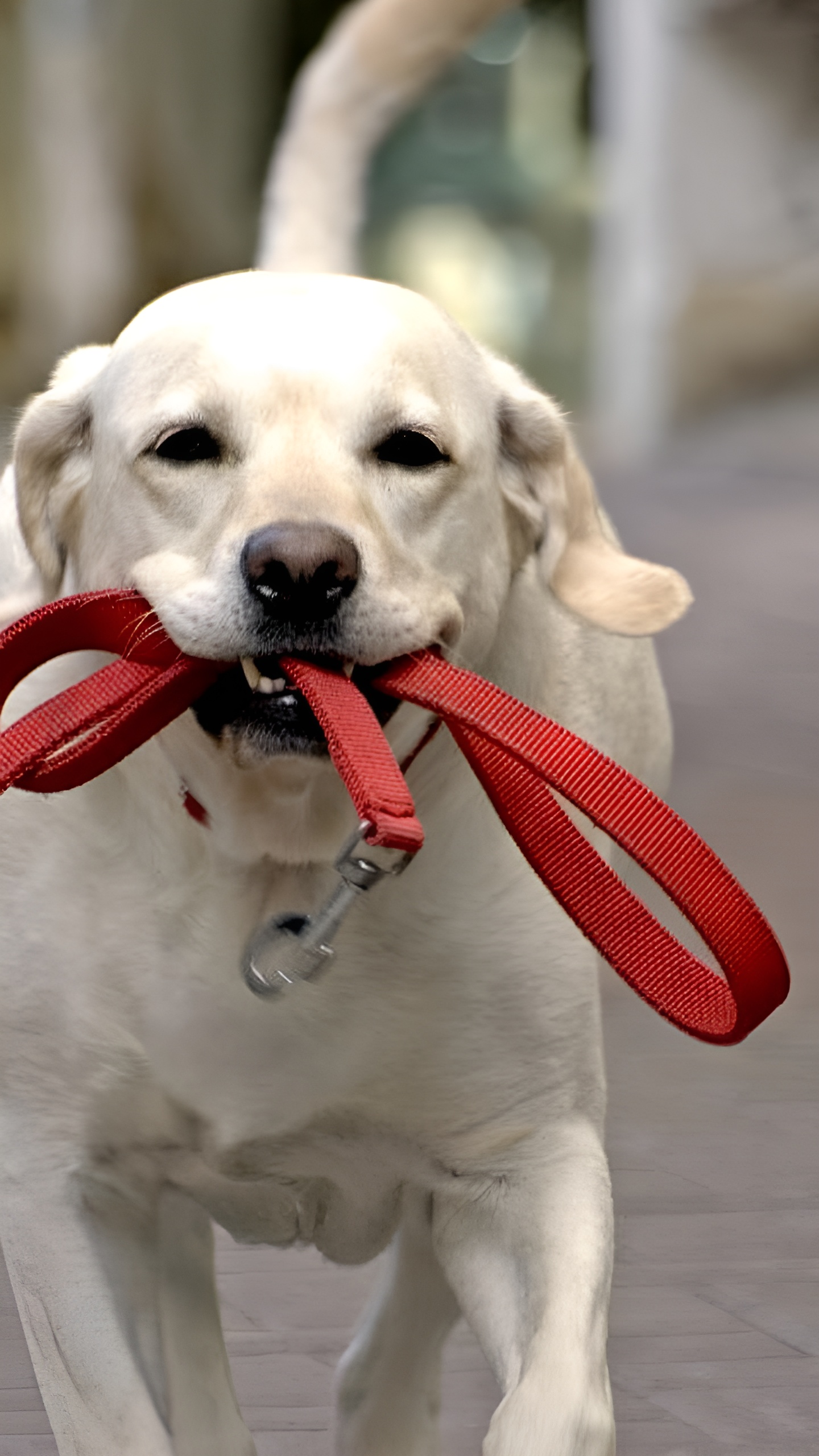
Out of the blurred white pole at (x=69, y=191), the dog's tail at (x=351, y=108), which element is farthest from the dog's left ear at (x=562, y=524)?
the blurred white pole at (x=69, y=191)

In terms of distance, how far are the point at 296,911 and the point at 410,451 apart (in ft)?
1.55

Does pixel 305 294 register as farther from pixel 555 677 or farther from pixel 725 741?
pixel 725 741

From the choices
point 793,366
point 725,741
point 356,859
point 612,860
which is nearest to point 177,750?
point 356,859

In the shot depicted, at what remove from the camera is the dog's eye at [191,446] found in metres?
1.99

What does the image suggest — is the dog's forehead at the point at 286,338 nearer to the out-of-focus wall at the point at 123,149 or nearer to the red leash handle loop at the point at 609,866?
the red leash handle loop at the point at 609,866

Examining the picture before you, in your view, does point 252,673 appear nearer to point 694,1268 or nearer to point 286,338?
point 286,338

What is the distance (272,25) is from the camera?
56.9 feet

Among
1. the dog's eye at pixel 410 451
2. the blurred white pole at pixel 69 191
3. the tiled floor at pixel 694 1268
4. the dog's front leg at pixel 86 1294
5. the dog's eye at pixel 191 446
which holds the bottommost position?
the blurred white pole at pixel 69 191

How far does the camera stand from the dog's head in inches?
72.5

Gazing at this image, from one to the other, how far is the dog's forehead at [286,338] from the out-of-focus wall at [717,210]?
11.2 meters

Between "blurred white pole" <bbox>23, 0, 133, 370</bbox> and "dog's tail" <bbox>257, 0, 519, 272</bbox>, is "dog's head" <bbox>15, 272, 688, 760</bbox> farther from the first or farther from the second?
"blurred white pole" <bbox>23, 0, 133, 370</bbox>

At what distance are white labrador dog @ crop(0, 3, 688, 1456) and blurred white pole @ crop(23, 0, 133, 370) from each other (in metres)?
15.2

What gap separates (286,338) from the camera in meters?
2.01

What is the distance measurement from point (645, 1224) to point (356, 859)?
123cm
